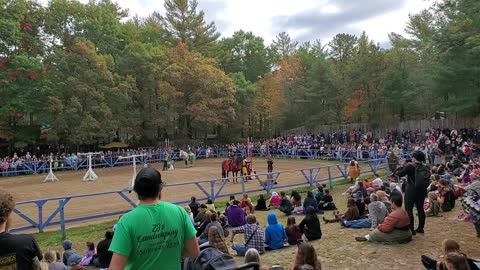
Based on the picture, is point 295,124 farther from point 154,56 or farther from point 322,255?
point 322,255

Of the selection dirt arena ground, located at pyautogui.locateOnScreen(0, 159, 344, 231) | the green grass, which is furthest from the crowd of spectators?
dirt arena ground, located at pyautogui.locateOnScreen(0, 159, 344, 231)

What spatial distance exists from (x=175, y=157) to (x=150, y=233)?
35.4 meters

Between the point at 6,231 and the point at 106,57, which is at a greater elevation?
the point at 106,57

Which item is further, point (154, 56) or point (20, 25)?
point (154, 56)

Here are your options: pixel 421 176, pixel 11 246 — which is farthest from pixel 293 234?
pixel 11 246

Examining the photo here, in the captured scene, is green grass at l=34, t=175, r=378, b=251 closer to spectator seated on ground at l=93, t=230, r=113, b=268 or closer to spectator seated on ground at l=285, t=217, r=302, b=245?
spectator seated on ground at l=93, t=230, r=113, b=268

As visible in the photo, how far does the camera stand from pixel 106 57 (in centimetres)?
3953

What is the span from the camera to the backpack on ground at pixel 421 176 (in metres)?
8.81

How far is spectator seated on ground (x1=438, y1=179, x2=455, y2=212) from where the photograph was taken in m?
12.0

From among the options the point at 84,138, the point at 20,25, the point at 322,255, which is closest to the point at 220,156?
the point at 84,138

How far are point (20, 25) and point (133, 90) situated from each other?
36.8 ft

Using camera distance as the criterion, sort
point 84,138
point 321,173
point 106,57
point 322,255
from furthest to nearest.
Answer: point 106,57
point 84,138
point 321,173
point 322,255

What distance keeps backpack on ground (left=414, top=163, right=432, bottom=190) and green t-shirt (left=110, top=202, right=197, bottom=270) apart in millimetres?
7053

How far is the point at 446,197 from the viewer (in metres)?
12.1
